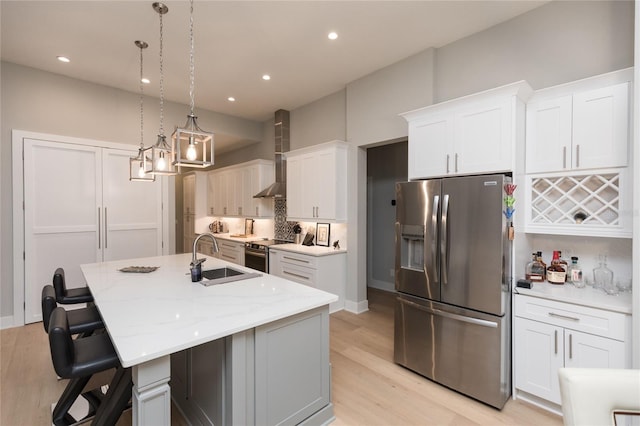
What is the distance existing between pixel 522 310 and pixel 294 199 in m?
3.33

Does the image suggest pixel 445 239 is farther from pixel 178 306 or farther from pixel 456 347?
pixel 178 306

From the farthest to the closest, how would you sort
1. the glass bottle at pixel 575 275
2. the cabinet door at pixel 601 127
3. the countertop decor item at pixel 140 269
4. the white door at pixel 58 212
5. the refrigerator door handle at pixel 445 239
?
the white door at pixel 58 212
the countertop decor item at pixel 140 269
the refrigerator door handle at pixel 445 239
the glass bottle at pixel 575 275
the cabinet door at pixel 601 127

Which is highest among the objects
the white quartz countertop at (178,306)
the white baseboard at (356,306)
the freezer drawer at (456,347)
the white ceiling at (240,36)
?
the white ceiling at (240,36)

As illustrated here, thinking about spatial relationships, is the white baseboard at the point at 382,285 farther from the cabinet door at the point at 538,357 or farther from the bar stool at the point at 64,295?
the bar stool at the point at 64,295

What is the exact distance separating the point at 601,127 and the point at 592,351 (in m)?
1.54

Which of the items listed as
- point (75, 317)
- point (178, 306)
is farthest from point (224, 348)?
point (75, 317)

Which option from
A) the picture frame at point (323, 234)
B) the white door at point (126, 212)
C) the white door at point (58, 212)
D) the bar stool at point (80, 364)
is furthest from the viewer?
the picture frame at point (323, 234)

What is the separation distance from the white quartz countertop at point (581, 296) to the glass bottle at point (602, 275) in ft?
0.20

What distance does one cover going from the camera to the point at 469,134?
2.45m

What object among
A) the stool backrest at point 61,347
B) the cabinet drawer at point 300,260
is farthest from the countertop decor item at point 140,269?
the cabinet drawer at point 300,260

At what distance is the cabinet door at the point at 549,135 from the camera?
2.24m

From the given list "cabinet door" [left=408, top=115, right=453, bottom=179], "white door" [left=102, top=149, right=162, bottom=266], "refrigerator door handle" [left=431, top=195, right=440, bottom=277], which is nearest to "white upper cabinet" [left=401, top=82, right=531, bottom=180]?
"cabinet door" [left=408, top=115, right=453, bottom=179]

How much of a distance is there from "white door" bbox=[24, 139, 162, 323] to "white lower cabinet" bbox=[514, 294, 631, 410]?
16.2ft

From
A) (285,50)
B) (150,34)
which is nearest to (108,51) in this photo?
(150,34)
